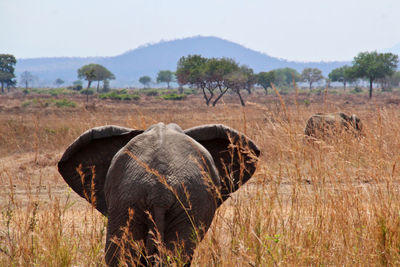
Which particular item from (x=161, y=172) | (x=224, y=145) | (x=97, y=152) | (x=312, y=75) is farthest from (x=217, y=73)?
(x=312, y=75)

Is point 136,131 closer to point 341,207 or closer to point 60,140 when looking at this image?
point 341,207

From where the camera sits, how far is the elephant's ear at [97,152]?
3006mm

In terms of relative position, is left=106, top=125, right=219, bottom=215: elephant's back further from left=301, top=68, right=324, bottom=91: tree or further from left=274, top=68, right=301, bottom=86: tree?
left=301, top=68, right=324, bottom=91: tree

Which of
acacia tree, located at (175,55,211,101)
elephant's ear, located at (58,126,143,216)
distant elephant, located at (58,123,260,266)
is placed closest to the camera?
distant elephant, located at (58,123,260,266)

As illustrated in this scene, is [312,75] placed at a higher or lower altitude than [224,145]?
higher

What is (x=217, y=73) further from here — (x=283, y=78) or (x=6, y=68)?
(x=283, y=78)

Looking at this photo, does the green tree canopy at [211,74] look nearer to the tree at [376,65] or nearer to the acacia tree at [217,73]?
the acacia tree at [217,73]

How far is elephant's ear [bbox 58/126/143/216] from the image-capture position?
9.86ft

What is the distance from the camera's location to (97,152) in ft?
10.1

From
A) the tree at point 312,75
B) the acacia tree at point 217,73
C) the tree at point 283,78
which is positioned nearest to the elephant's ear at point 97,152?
the acacia tree at point 217,73

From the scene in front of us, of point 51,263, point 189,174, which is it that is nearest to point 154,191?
point 189,174

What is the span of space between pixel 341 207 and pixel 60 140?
11.2 m

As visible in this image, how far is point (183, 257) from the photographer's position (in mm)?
2582

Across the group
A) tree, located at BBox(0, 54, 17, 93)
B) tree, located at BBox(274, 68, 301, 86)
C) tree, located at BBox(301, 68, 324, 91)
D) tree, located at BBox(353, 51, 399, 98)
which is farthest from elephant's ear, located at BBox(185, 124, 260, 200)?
tree, located at BBox(301, 68, 324, 91)
